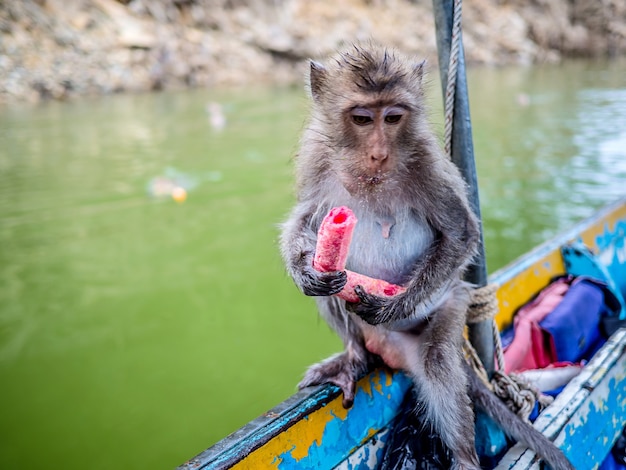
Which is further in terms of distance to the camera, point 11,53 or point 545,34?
point 545,34

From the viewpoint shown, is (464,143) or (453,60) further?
(464,143)

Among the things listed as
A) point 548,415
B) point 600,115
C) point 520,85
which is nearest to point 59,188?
point 548,415

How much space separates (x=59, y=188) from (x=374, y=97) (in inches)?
347

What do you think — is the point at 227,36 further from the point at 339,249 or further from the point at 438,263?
the point at 339,249

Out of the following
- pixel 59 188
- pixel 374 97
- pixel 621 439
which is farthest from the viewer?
pixel 59 188

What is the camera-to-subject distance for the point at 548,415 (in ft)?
7.39

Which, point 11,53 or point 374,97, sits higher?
point 11,53

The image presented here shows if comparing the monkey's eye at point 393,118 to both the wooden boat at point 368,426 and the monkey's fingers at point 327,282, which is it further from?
the wooden boat at point 368,426

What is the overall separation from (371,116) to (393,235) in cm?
55

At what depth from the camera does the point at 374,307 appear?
79.1 inches

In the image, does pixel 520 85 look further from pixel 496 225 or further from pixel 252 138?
pixel 496 225

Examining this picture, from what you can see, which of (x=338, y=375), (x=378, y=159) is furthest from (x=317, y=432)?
(x=378, y=159)

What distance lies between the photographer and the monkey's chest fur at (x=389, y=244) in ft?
7.39

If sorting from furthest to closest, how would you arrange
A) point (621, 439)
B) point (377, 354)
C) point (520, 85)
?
point (520, 85) < point (621, 439) < point (377, 354)
